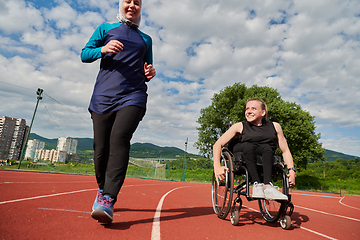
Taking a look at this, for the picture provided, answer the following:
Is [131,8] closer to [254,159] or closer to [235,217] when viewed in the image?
[254,159]

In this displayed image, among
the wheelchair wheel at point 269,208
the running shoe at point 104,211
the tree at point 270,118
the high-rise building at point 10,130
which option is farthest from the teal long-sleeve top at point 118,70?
the high-rise building at point 10,130

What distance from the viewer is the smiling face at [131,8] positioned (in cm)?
240

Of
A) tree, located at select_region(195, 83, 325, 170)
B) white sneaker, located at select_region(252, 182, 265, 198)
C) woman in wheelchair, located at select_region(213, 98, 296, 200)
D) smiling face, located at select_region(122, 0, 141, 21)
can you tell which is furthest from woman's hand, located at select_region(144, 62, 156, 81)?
tree, located at select_region(195, 83, 325, 170)

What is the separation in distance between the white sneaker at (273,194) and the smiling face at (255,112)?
1.01m

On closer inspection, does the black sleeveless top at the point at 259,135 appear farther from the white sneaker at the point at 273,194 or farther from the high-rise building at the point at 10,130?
the high-rise building at the point at 10,130

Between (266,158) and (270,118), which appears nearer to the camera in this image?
(266,158)

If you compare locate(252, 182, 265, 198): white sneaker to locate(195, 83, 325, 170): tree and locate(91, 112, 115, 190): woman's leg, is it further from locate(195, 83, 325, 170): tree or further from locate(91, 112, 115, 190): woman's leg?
locate(195, 83, 325, 170): tree

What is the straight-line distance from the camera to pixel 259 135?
269 cm

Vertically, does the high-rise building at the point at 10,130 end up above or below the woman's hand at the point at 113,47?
above

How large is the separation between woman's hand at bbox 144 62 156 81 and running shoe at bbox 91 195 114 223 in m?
1.34

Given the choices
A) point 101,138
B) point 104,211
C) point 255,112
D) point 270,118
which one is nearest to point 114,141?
point 101,138

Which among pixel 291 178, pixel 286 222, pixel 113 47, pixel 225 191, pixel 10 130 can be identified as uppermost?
pixel 10 130

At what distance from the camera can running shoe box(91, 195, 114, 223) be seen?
1.78 m

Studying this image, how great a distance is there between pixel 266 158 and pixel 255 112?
2.44ft
